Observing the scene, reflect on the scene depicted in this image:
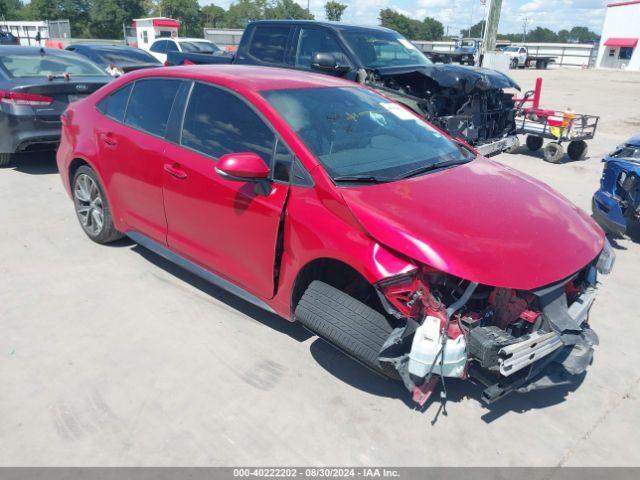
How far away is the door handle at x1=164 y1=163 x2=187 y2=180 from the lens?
369 cm

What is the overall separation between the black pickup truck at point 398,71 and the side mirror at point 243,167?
4307 millimetres

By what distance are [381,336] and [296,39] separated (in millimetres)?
6241

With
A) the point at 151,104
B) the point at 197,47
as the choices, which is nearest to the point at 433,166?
the point at 151,104

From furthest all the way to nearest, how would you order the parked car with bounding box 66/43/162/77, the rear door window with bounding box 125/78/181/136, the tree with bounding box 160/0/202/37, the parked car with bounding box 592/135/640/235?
the tree with bounding box 160/0/202/37 < the parked car with bounding box 66/43/162/77 < the parked car with bounding box 592/135/640/235 < the rear door window with bounding box 125/78/181/136

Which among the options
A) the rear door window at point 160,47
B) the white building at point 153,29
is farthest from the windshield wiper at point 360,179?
the white building at point 153,29

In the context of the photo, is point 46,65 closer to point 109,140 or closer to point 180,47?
point 109,140

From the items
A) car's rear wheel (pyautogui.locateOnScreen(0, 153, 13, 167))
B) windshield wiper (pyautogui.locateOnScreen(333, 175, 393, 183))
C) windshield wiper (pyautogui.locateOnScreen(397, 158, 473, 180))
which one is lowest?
car's rear wheel (pyautogui.locateOnScreen(0, 153, 13, 167))

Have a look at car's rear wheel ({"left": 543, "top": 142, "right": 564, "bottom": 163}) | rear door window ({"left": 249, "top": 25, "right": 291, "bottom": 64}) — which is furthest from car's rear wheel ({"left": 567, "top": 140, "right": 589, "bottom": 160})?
Answer: rear door window ({"left": 249, "top": 25, "right": 291, "bottom": 64})

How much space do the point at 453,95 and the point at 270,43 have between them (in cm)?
292

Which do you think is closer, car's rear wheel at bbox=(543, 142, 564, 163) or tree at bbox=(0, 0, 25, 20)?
car's rear wheel at bbox=(543, 142, 564, 163)

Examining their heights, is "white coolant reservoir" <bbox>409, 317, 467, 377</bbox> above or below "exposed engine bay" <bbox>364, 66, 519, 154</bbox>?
below

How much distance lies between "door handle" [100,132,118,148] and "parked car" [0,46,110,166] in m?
3.16

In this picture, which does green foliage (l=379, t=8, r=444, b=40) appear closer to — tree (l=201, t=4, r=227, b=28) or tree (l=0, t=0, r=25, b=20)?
tree (l=201, t=4, r=227, b=28)

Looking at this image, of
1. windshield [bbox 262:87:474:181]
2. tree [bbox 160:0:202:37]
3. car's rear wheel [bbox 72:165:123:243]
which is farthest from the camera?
tree [bbox 160:0:202:37]
